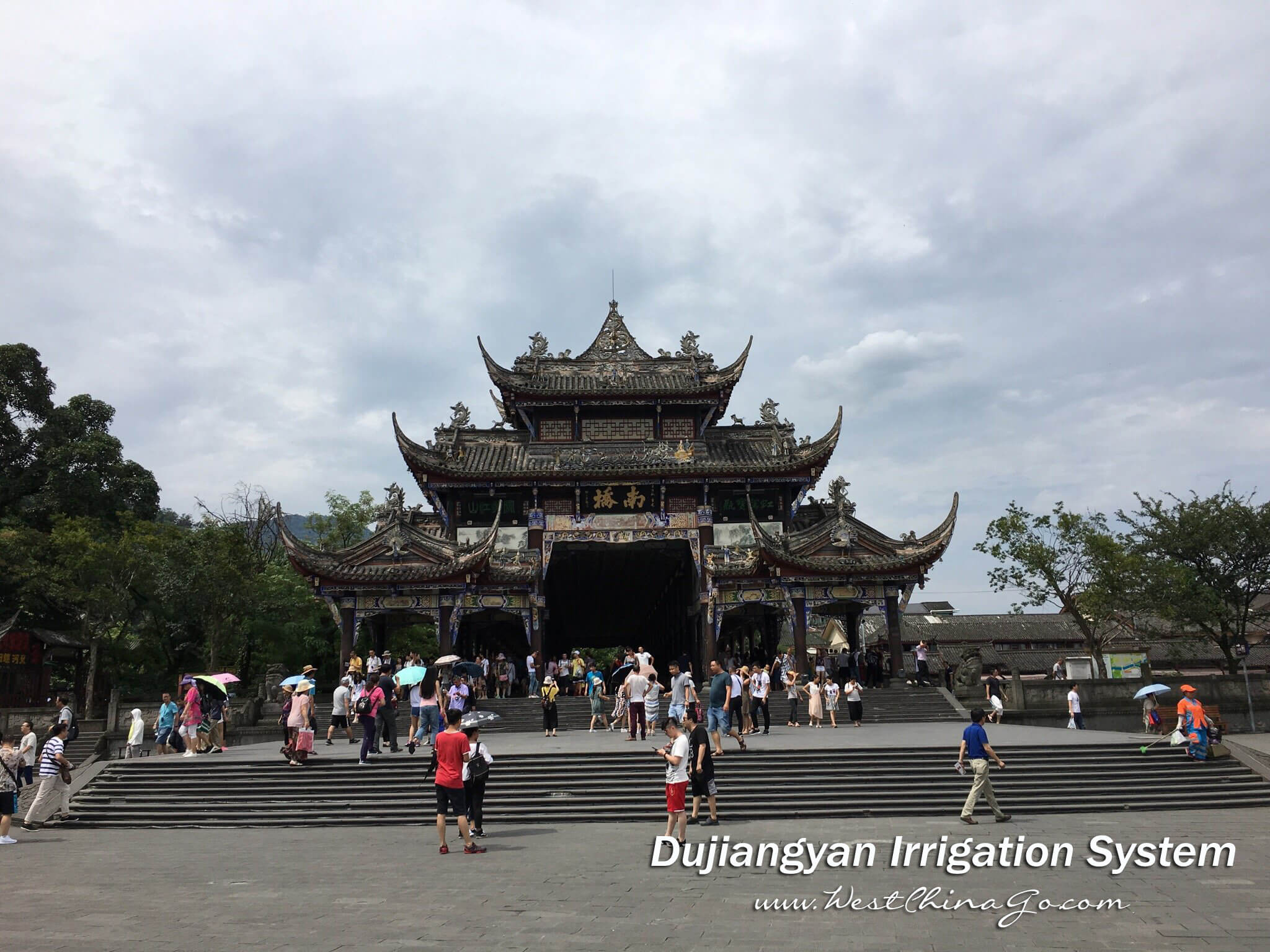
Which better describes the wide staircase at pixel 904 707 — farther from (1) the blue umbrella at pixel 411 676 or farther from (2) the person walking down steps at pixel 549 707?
(1) the blue umbrella at pixel 411 676

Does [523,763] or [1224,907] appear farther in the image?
[523,763]

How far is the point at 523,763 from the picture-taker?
595 inches

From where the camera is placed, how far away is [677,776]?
10406 mm

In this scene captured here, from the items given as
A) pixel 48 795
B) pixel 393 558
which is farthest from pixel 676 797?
pixel 393 558

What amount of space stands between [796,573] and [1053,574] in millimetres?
14512

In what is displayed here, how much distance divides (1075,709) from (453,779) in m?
18.2

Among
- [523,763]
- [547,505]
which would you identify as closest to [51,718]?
[547,505]

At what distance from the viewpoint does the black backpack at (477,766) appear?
35.4ft

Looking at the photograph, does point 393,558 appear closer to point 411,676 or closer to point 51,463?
point 411,676

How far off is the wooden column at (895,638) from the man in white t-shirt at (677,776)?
1770 centimetres

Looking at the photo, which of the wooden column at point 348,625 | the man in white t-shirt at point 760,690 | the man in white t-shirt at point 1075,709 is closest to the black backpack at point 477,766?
the man in white t-shirt at point 760,690

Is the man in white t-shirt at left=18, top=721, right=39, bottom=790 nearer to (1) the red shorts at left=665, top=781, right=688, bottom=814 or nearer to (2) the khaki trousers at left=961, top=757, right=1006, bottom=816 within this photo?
(1) the red shorts at left=665, top=781, right=688, bottom=814

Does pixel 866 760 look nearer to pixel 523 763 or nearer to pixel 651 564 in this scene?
pixel 523 763

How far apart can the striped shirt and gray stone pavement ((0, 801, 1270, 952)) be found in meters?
1.37
